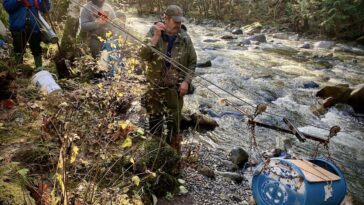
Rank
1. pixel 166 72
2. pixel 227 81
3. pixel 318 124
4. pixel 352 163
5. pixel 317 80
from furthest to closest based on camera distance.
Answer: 1. pixel 317 80
2. pixel 227 81
3. pixel 318 124
4. pixel 352 163
5. pixel 166 72

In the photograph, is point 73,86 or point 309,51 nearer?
point 73,86

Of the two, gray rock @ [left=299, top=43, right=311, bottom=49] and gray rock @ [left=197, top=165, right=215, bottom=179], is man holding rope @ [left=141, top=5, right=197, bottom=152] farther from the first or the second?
gray rock @ [left=299, top=43, right=311, bottom=49]

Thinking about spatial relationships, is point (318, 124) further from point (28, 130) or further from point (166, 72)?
point (28, 130)

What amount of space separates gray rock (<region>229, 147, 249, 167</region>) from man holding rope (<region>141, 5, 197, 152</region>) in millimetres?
1205

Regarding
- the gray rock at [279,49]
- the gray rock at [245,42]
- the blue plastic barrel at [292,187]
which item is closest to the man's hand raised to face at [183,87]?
the blue plastic barrel at [292,187]

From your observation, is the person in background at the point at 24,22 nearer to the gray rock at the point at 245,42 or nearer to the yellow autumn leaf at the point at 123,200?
the yellow autumn leaf at the point at 123,200

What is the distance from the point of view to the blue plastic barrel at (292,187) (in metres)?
3.53

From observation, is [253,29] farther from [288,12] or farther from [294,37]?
[288,12]

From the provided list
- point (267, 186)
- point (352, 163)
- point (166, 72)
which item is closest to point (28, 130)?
point (166, 72)

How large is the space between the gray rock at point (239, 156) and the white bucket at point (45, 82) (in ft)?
9.48

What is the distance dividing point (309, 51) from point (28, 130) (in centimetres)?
1405

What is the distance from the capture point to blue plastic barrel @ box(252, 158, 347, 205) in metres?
3.53

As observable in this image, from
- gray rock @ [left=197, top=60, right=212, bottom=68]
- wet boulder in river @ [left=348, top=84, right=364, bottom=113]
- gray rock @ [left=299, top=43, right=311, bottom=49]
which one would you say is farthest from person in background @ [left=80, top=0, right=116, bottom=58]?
gray rock @ [left=299, top=43, right=311, bottom=49]

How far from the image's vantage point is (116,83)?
160 inches
